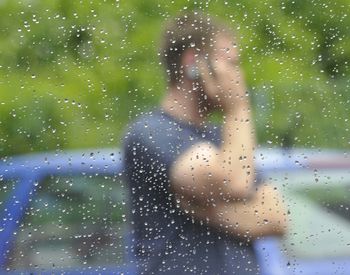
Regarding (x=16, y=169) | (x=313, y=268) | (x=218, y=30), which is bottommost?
(x=313, y=268)

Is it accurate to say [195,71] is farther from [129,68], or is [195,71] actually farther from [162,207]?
[162,207]

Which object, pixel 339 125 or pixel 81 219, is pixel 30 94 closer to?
pixel 81 219

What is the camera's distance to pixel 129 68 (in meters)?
1.56

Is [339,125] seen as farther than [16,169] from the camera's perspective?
Yes

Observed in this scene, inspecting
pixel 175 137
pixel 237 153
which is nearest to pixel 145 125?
pixel 175 137

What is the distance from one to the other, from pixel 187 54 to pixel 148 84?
3.7 inches

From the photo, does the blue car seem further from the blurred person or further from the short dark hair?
the short dark hair

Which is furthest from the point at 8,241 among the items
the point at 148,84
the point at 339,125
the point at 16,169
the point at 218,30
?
the point at 339,125

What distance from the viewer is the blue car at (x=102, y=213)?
154cm

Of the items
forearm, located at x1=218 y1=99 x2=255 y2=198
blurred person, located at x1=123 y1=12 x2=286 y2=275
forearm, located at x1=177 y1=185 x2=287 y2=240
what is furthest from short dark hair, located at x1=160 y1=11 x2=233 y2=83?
forearm, located at x1=177 y1=185 x2=287 y2=240

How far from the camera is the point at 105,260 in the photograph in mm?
1574

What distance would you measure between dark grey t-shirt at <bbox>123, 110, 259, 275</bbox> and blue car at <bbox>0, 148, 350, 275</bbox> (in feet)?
0.08

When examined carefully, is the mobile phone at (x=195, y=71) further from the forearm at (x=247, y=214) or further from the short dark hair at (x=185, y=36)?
the forearm at (x=247, y=214)

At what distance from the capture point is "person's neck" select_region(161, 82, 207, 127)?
1568mm
